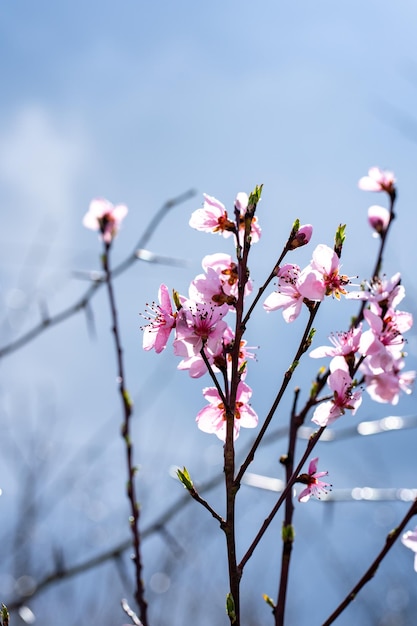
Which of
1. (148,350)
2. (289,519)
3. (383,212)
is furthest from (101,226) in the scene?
(289,519)

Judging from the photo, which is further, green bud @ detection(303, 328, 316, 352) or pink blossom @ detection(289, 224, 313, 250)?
pink blossom @ detection(289, 224, 313, 250)

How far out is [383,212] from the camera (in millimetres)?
2264

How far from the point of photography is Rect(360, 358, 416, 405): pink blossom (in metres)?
1.27

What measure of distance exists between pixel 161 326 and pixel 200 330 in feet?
0.48

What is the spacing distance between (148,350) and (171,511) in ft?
4.53

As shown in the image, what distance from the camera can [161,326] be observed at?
148cm

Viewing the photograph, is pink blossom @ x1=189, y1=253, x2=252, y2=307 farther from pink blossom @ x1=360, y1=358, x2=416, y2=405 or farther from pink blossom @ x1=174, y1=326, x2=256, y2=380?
pink blossom @ x1=360, y1=358, x2=416, y2=405

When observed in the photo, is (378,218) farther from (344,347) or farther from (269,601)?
(269,601)

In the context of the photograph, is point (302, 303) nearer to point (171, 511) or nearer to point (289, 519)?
point (289, 519)

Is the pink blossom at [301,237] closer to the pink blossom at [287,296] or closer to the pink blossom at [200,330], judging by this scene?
the pink blossom at [287,296]

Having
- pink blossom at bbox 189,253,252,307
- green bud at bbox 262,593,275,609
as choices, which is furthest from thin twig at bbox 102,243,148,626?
pink blossom at bbox 189,253,252,307

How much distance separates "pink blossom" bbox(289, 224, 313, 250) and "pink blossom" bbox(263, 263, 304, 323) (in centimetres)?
5

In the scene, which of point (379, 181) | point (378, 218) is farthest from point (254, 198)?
point (379, 181)

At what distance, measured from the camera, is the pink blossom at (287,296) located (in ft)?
4.74
